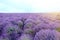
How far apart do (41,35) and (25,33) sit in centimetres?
19

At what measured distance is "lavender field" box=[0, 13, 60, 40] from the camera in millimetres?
1792

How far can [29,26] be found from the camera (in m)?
1.87

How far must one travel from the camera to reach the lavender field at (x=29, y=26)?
5.88 feet
